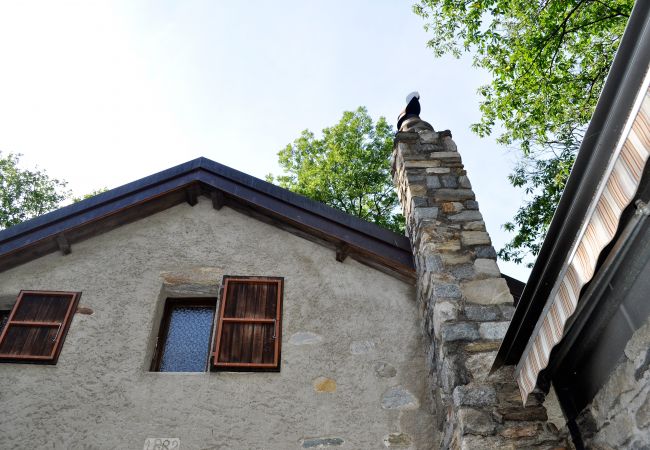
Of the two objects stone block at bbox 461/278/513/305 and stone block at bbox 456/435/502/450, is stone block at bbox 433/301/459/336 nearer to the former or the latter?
stone block at bbox 461/278/513/305

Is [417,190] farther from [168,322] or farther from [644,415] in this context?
[644,415]

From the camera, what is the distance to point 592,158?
248 cm

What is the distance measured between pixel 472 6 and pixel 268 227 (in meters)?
5.84

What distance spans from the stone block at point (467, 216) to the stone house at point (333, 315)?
11 millimetres

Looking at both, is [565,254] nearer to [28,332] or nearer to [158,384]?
[158,384]

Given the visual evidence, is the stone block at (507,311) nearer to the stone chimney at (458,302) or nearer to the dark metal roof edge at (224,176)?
the stone chimney at (458,302)

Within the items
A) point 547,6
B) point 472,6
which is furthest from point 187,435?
point 547,6

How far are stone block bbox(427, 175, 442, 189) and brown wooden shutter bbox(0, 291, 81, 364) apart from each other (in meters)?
3.61

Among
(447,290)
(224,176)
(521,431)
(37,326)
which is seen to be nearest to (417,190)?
(447,290)

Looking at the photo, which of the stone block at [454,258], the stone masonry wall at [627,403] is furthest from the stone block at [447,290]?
the stone masonry wall at [627,403]

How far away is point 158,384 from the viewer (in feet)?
14.4

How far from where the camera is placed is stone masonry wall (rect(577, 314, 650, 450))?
271 cm

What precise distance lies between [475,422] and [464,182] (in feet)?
8.32

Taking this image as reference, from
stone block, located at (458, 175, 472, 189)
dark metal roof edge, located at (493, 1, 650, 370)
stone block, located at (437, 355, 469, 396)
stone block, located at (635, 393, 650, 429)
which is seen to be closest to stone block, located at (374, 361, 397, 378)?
stone block, located at (437, 355, 469, 396)
